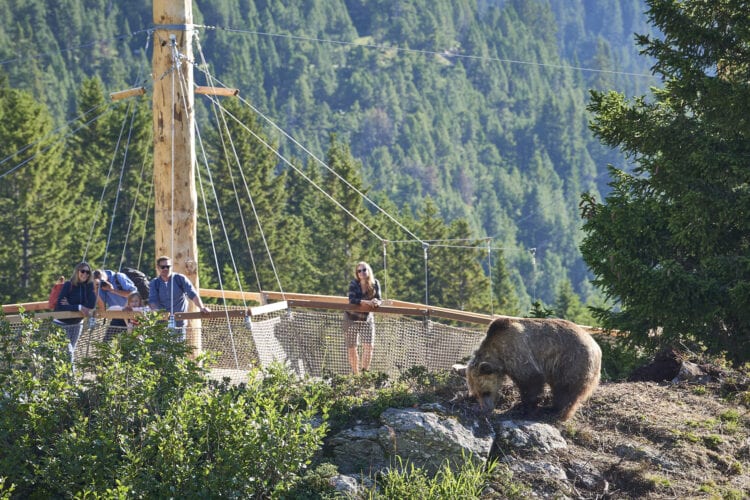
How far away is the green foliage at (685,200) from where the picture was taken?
40.7 ft

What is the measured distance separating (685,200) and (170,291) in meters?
5.92

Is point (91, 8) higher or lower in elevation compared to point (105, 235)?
higher

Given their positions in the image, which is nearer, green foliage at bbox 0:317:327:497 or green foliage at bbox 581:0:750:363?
green foliage at bbox 0:317:327:497

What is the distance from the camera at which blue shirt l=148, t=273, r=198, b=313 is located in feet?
39.0

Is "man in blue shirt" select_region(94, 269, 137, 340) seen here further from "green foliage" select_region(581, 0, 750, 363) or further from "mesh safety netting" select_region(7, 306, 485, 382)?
"green foliage" select_region(581, 0, 750, 363)

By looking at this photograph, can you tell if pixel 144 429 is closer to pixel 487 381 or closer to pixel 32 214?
pixel 487 381

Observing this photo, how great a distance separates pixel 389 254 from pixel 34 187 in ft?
66.7

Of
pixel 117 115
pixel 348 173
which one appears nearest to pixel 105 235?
pixel 117 115

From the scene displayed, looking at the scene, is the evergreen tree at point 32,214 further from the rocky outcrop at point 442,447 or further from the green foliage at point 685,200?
the rocky outcrop at point 442,447

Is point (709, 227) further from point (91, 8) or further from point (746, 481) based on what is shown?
point (91, 8)

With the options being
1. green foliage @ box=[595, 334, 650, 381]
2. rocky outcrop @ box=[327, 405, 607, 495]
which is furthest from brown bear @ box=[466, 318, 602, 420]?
green foliage @ box=[595, 334, 650, 381]

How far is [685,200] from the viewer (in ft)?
41.4

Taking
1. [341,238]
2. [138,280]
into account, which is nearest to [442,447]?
[138,280]

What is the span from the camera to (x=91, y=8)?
622 feet
